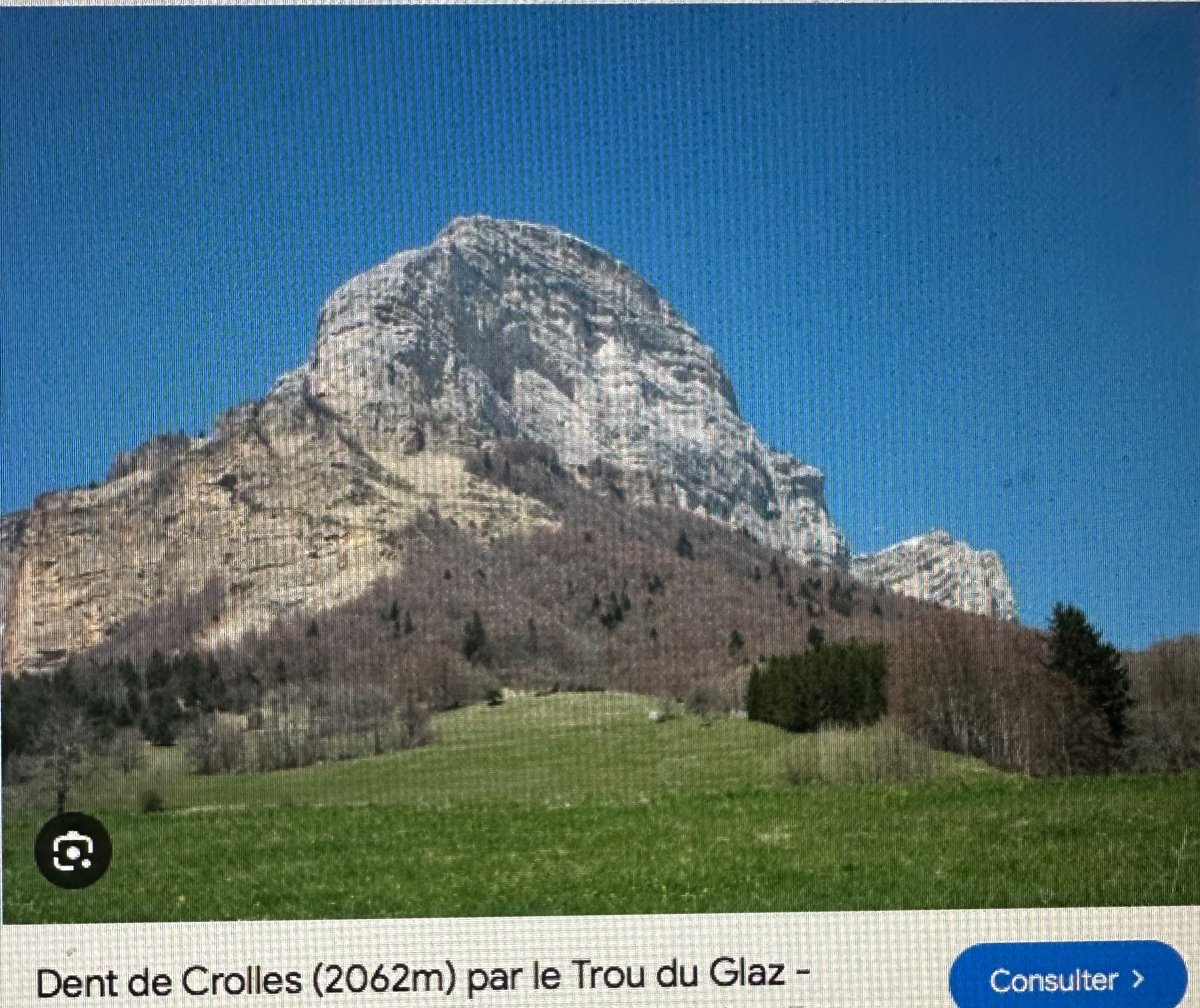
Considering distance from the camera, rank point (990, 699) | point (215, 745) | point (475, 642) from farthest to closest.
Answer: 1. point (990, 699)
2. point (475, 642)
3. point (215, 745)

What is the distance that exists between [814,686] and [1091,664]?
1115 millimetres

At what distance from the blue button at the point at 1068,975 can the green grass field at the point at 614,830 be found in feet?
0.55

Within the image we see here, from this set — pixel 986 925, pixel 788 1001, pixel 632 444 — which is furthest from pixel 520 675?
pixel 986 925

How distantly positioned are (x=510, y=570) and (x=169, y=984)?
6.53 ft

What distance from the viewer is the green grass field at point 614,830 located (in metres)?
4.94

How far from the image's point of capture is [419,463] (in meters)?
5.73

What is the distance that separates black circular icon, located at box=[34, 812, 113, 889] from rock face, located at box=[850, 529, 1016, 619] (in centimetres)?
303

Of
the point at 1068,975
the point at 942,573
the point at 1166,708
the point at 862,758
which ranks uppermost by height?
the point at 942,573

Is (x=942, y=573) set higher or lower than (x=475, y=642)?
higher

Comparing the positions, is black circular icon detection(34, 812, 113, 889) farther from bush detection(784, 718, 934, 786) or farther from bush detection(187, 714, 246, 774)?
bush detection(784, 718, 934, 786)

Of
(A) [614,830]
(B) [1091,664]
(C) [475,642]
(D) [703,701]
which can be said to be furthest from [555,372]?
(B) [1091,664]

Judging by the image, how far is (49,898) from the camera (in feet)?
16.0

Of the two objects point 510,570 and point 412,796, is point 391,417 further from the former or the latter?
point 412,796

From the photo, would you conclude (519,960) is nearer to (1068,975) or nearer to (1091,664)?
(1068,975)
